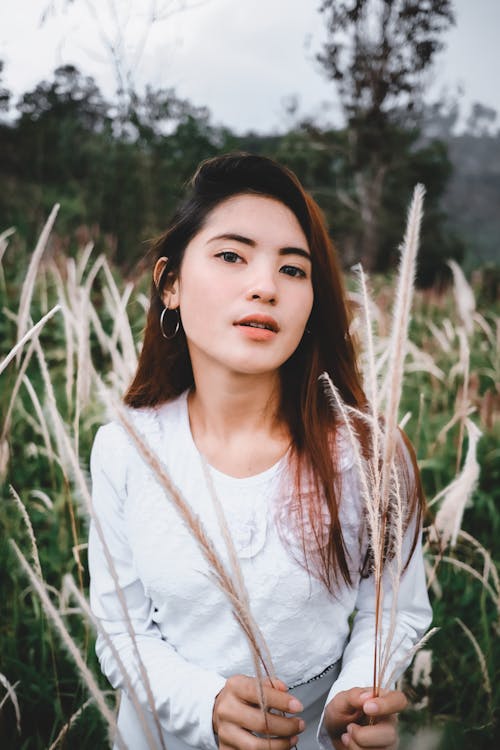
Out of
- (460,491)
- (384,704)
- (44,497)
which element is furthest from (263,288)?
(44,497)

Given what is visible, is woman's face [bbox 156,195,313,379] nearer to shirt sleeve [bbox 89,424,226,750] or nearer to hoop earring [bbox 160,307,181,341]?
hoop earring [bbox 160,307,181,341]

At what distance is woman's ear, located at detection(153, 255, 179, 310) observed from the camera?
115 cm

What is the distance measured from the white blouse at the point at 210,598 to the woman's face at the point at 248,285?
0.22 meters

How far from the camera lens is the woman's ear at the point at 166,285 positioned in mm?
1154

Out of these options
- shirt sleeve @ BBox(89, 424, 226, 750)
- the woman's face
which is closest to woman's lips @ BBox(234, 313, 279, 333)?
the woman's face

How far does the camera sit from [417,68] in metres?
8.61

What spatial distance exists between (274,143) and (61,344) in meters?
12.9

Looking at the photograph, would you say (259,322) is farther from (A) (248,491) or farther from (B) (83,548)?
(B) (83,548)

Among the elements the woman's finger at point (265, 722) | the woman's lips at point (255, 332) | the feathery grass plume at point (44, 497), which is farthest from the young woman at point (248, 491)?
the feathery grass plume at point (44, 497)

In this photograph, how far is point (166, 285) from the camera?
1.18 m

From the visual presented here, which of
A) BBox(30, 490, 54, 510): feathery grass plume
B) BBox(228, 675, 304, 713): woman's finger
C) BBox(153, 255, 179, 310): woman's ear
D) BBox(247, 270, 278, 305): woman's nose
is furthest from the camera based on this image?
BBox(30, 490, 54, 510): feathery grass plume

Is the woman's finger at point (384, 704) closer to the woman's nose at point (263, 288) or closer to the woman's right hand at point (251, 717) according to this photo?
the woman's right hand at point (251, 717)

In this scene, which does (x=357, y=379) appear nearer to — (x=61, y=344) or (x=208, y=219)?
(x=208, y=219)

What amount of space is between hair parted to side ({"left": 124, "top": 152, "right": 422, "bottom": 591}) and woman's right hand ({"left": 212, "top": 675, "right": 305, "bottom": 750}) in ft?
0.87
